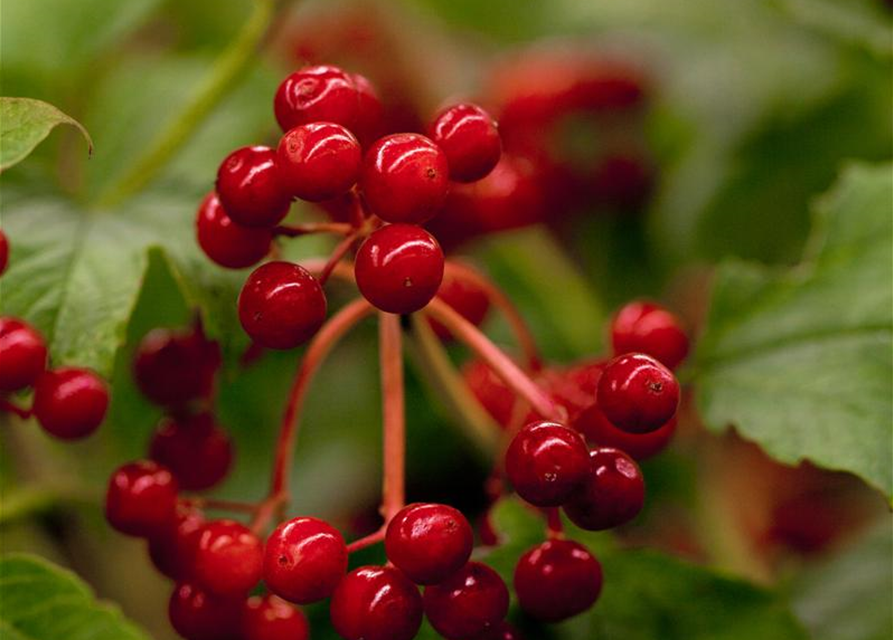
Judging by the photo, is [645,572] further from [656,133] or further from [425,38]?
[425,38]

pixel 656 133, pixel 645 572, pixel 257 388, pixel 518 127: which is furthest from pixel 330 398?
pixel 645 572

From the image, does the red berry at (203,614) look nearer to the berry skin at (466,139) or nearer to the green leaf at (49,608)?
the green leaf at (49,608)

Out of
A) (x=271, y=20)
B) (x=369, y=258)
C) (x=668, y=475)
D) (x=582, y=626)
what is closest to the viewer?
(x=369, y=258)

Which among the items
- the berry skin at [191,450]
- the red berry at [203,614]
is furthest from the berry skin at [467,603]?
the berry skin at [191,450]

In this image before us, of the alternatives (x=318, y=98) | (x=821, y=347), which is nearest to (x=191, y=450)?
(x=318, y=98)

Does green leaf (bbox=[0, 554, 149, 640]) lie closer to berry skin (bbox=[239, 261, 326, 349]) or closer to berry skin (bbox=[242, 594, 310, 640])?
berry skin (bbox=[242, 594, 310, 640])

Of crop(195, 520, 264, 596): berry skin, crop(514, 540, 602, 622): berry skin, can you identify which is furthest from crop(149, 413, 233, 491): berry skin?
crop(514, 540, 602, 622): berry skin
